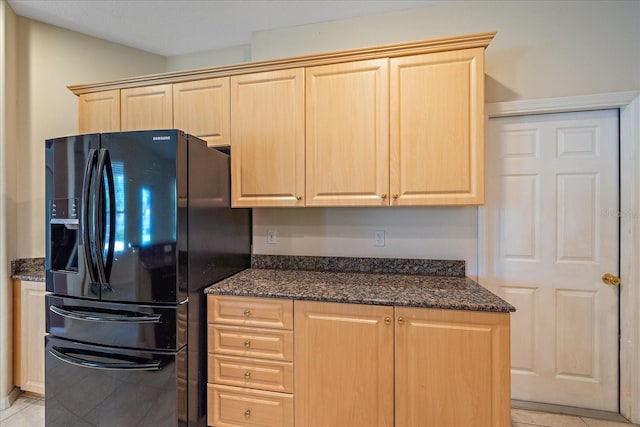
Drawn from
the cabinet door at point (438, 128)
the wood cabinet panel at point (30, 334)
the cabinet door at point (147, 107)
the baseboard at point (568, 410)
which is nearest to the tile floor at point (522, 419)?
the baseboard at point (568, 410)

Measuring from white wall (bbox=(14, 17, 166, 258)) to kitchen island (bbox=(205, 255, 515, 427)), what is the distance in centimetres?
172

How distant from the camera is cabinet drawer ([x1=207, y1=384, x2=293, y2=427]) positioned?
1604mm

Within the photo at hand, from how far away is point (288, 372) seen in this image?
5.25 ft

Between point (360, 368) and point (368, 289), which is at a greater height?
point (368, 289)

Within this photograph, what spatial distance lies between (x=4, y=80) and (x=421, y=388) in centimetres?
331

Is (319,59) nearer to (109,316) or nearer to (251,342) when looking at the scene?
(251,342)

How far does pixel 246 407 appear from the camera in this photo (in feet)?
5.42

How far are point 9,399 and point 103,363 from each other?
1200 mm

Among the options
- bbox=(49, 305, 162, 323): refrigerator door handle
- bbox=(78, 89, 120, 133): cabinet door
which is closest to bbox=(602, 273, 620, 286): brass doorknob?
bbox=(49, 305, 162, 323): refrigerator door handle

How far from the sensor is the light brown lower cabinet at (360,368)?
140 cm

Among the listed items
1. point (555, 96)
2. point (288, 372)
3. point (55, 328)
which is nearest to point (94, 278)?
point (55, 328)

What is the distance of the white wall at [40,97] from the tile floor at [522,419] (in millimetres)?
1061

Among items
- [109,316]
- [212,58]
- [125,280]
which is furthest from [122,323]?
[212,58]

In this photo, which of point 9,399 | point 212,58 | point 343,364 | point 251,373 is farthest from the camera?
point 212,58
